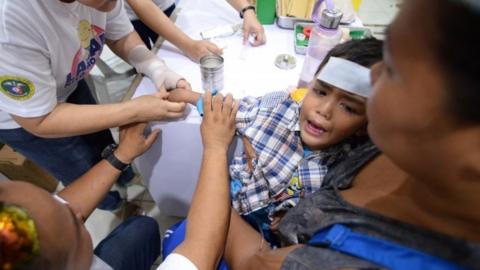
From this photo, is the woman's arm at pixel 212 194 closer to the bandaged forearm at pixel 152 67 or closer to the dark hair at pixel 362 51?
the bandaged forearm at pixel 152 67

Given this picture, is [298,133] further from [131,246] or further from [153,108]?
[131,246]

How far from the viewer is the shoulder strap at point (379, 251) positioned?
38 cm

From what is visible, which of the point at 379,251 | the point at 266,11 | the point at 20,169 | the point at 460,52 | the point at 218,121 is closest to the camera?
the point at 460,52

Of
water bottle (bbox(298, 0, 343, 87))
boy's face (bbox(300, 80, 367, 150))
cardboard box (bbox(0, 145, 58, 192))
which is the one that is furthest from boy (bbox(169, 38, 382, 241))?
cardboard box (bbox(0, 145, 58, 192))

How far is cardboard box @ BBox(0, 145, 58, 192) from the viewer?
1388 mm

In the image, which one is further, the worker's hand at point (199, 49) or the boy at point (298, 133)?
the worker's hand at point (199, 49)

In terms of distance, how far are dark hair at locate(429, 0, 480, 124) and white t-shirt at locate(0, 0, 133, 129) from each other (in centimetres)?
77

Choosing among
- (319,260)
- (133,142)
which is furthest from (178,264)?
(133,142)

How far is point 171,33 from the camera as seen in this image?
3.61ft

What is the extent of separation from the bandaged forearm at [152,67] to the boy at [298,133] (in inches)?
2.5

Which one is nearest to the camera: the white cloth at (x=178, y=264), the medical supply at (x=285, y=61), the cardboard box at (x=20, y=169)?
the white cloth at (x=178, y=264)

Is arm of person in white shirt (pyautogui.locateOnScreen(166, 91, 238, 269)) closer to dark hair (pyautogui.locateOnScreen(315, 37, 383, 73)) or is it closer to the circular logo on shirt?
dark hair (pyautogui.locateOnScreen(315, 37, 383, 73))

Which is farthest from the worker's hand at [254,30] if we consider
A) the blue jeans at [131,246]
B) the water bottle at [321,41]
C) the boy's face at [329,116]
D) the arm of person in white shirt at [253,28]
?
the blue jeans at [131,246]

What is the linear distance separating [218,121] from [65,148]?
1.86 feet
